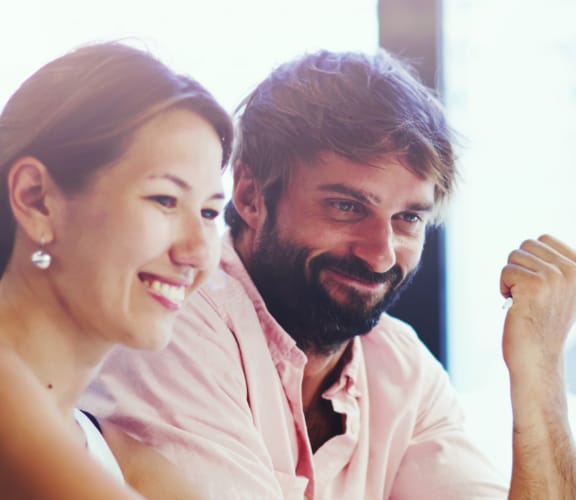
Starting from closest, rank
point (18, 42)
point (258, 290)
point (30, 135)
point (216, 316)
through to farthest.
A: point (30, 135), point (18, 42), point (216, 316), point (258, 290)

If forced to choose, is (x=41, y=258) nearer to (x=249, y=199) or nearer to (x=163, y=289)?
(x=163, y=289)

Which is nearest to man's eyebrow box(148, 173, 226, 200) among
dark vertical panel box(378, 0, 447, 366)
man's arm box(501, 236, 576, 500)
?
man's arm box(501, 236, 576, 500)

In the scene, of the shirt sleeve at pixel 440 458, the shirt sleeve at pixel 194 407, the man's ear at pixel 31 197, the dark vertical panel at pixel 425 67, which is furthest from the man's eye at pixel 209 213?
the dark vertical panel at pixel 425 67

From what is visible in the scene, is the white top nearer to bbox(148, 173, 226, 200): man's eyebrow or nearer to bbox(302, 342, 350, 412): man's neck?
bbox(148, 173, 226, 200): man's eyebrow

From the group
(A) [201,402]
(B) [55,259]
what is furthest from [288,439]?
(B) [55,259]

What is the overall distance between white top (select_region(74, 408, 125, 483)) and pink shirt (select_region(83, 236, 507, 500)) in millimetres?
60

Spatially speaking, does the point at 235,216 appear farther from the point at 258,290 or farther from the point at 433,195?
the point at 433,195

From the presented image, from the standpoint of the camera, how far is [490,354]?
1396mm

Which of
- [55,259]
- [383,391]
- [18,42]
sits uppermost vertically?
[18,42]

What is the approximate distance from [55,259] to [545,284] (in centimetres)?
59

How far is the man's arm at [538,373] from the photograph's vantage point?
3.23 feet

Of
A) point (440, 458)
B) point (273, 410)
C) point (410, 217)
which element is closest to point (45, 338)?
point (273, 410)

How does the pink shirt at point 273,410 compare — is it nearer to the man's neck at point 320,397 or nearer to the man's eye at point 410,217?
the man's neck at point 320,397

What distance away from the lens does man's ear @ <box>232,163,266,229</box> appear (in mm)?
1058
